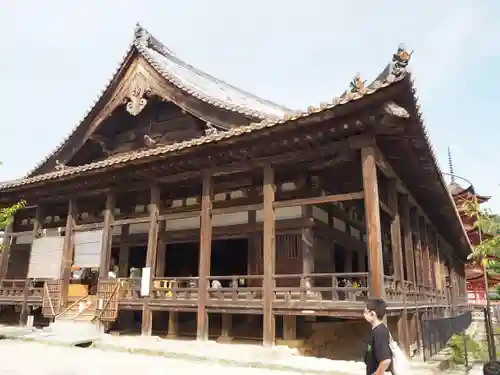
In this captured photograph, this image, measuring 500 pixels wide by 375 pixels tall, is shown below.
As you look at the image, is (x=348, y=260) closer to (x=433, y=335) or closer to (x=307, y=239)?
(x=307, y=239)

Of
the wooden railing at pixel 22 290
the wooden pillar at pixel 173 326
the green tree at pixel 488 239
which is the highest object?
the green tree at pixel 488 239

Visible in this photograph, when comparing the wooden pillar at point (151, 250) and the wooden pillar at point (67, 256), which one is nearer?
the wooden pillar at point (151, 250)

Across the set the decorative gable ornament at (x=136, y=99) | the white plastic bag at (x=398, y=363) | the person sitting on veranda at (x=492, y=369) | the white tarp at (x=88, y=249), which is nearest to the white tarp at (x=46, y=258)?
the white tarp at (x=88, y=249)

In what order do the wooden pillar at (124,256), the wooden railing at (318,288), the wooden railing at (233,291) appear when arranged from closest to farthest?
the wooden railing at (318,288)
the wooden railing at (233,291)
the wooden pillar at (124,256)

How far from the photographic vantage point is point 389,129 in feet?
31.9

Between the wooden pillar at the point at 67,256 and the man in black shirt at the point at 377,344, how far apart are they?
12.4 metres

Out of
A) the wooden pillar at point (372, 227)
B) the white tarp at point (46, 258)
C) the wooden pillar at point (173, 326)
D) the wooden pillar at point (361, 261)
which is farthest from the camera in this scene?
the wooden pillar at point (361, 261)

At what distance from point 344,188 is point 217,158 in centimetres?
507

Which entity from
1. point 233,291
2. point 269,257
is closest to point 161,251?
point 233,291

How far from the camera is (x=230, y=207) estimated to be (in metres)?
12.0

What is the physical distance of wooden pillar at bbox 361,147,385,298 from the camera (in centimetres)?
918

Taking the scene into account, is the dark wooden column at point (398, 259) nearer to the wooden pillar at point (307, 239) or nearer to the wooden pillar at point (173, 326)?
the wooden pillar at point (307, 239)

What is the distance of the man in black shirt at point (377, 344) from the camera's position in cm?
455

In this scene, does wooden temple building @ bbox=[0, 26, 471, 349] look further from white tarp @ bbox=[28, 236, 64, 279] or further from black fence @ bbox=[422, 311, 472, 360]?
black fence @ bbox=[422, 311, 472, 360]
